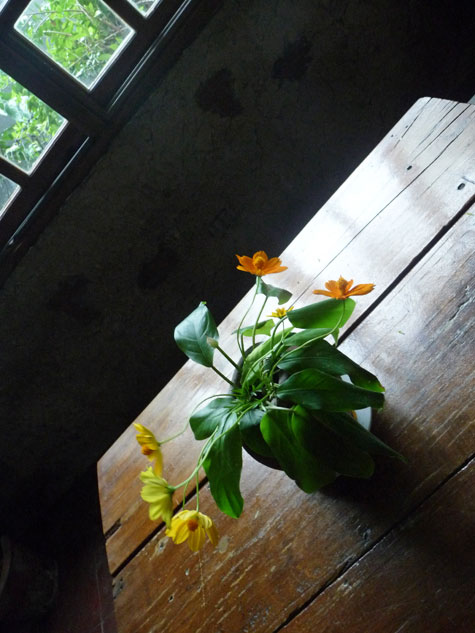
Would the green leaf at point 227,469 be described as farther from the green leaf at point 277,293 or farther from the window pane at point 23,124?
the window pane at point 23,124

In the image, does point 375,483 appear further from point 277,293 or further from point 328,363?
point 277,293

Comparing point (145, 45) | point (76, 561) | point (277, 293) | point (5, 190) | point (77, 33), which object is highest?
point (145, 45)

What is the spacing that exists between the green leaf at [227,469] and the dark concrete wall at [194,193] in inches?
51.6

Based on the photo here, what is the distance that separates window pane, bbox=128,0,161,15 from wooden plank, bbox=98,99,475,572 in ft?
2.87

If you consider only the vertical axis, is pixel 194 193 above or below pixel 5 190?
above

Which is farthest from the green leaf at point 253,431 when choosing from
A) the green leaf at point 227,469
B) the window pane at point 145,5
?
the window pane at point 145,5

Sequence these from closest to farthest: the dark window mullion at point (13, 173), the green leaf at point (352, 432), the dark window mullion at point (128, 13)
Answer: the green leaf at point (352, 432) → the dark window mullion at point (128, 13) → the dark window mullion at point (13, 173)

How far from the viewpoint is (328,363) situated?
0.67m

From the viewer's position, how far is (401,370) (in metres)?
0.82

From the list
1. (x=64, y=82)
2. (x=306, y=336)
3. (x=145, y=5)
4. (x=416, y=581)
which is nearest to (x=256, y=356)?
(x=306, y=336)

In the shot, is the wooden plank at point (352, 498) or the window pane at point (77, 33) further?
the window pane at point (77, 33)

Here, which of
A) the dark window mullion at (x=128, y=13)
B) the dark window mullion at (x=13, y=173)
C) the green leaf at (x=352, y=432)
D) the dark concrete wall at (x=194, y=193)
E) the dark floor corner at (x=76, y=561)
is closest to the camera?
the green leaf at (x=352, y=432)

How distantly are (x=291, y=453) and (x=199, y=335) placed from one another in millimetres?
230

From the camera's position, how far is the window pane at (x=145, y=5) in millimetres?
1536
